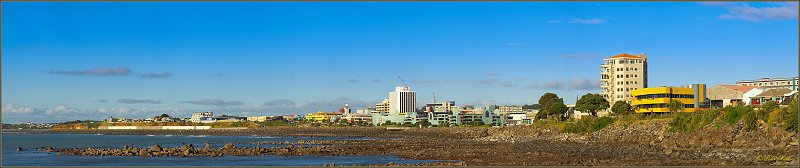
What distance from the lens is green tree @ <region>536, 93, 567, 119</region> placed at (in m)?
124

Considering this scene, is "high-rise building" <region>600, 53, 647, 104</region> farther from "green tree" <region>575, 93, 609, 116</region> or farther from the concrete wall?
"green tree" <region>575, 93, 609, 116</region>

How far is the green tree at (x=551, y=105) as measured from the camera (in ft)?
406

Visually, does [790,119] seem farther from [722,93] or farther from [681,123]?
[722,93]

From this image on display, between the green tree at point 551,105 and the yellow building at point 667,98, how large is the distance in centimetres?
1542

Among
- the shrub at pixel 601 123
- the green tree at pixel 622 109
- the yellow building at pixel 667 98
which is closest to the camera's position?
the shrub at pixel 601 123

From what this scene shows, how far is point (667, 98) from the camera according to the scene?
10381 cm

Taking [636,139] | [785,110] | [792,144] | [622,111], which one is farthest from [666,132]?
[622,111]

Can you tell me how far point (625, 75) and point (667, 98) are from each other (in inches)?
1791

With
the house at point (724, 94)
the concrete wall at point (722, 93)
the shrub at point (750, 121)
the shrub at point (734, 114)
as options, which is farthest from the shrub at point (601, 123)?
the concrete wall at point (722, 93)

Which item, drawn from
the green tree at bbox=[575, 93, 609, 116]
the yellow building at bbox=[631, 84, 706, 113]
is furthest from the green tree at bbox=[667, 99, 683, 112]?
the green tree at bbox=[575, 93, 609, 116]

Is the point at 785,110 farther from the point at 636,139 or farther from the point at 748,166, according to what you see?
the point at 748,166

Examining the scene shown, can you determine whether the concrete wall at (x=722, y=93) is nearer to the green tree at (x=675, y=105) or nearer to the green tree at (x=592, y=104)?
the green tree at (x=675, y=105)

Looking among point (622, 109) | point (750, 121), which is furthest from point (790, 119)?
point (622, 109)

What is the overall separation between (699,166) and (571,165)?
556cm
